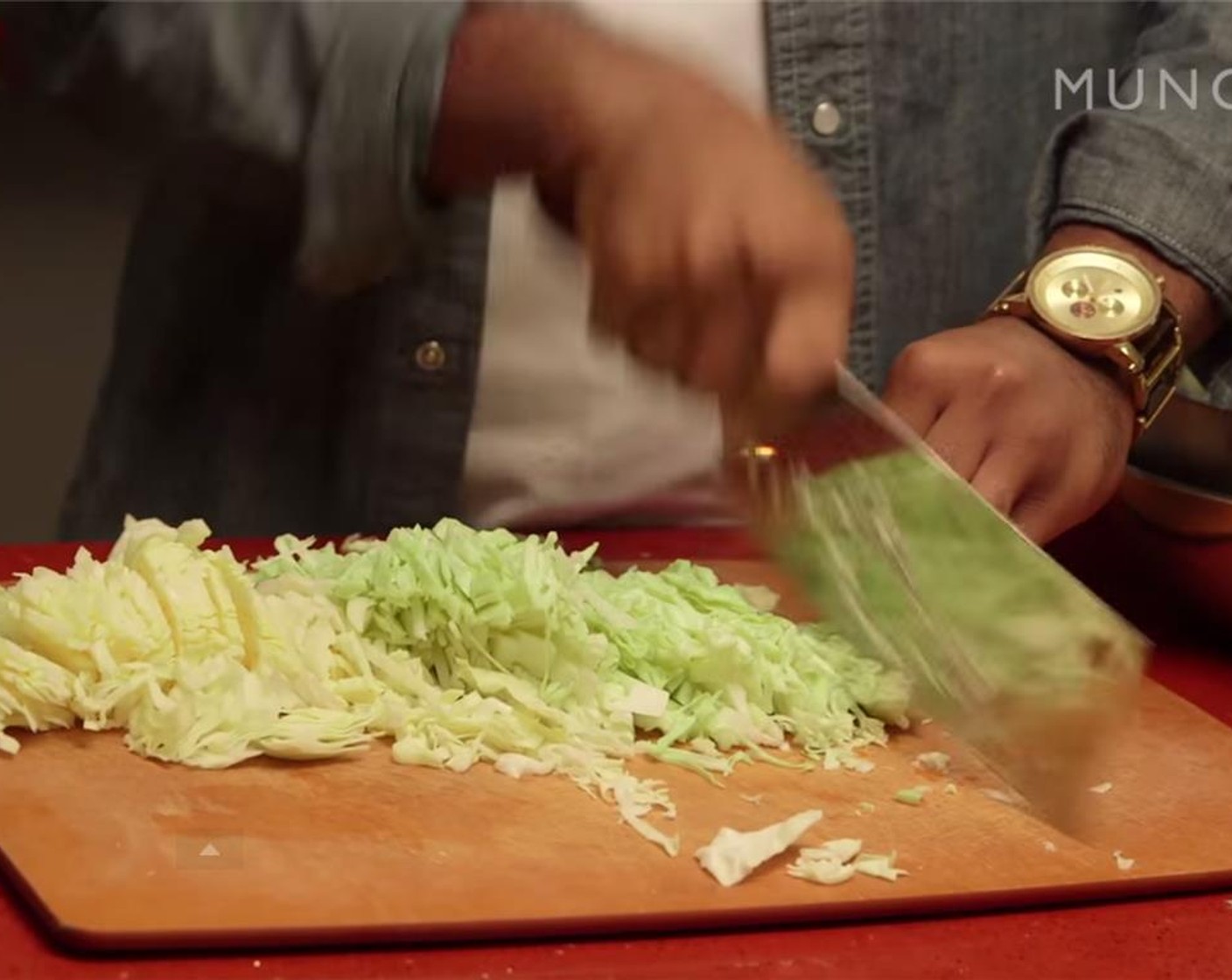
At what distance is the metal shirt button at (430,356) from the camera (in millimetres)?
1940

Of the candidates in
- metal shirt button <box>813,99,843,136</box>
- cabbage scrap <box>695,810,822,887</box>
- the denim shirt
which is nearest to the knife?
cabbage scrap <box>695,810,822,887</box>

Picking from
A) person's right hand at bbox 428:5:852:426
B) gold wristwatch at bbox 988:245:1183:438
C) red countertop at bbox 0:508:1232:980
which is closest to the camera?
red countertop at bbox 0:508:1232:980

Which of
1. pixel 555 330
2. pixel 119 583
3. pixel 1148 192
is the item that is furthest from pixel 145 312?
pixel 1148 192

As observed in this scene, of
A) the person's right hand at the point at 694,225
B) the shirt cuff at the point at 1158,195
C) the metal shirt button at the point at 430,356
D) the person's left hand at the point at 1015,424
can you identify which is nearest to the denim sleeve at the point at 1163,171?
the shirt cuff at the point at 1158,195

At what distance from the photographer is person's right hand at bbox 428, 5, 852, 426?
4.36ft

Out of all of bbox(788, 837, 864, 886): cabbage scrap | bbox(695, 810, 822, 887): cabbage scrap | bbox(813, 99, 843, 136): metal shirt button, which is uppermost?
bbox(813, 99, 843, 136): metal shirt button

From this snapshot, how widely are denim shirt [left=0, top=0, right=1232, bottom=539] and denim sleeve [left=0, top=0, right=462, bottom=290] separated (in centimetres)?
1

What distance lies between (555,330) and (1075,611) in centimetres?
76

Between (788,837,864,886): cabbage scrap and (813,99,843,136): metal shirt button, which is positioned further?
(813,99,843,136): metal shirt button

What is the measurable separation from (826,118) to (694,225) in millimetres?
709

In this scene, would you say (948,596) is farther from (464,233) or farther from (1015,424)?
(464,233)

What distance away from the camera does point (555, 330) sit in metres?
1.93

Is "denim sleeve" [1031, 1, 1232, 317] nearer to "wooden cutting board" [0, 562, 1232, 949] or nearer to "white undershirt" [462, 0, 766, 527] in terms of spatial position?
"white undershirt" [462, 0, 766, 527]

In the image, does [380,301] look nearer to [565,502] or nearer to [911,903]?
[565,502]
